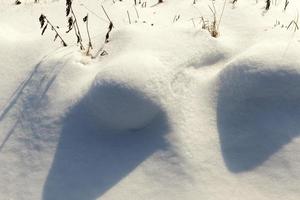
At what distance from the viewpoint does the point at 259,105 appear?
8.04 ft

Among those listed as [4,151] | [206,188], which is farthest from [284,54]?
[4,151]

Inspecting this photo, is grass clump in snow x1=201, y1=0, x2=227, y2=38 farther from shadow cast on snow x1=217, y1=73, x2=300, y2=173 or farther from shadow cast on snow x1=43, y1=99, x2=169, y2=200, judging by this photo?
shadow cast on snow x1=43, y1=99, x2=169, y2=200

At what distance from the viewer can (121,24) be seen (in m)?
3.18

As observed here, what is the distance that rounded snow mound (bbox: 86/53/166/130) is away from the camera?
2348mm

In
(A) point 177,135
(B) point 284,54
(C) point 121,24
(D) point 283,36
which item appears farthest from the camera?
(C) point 121,24

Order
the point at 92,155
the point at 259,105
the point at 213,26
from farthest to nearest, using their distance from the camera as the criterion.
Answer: the point at 213,26, the point at 259,105, the point at 92,155

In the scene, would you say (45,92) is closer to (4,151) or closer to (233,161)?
(4,151)

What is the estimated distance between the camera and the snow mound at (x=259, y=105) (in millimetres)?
2334

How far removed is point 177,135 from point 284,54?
2.47 feet

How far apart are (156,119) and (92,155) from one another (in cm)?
38

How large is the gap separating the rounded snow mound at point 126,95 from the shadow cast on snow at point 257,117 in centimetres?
38

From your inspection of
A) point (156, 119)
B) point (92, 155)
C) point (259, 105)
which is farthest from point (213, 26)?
point (92, 155)

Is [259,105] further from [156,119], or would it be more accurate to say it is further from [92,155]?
[92,155]

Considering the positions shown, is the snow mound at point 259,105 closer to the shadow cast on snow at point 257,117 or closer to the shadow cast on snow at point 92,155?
the shadow cast on snow at point 257,117
